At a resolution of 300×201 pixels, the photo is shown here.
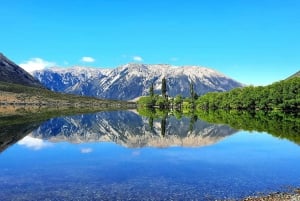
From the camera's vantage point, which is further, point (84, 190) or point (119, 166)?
point (119, 166)

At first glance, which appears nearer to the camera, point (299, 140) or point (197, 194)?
point (197, 194)

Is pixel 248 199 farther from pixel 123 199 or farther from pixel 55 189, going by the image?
pixel 55 189

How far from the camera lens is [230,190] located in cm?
4831

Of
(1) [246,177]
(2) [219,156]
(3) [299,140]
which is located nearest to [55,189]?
(1) [246,177]

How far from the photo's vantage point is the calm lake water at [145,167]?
1863 inches

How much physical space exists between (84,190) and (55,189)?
12.0 feet

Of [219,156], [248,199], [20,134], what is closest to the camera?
[248,199]

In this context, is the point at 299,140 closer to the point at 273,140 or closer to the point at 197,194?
the point at 273,140

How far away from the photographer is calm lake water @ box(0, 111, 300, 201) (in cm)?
4733

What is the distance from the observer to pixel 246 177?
5706 cm

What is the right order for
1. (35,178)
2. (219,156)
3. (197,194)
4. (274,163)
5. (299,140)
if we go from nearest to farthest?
(197,194), (35,178), (274,163), (219,156), (299,140)

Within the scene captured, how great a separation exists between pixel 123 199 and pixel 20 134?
80.4 meters

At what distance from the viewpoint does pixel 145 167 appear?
6562 centimetres

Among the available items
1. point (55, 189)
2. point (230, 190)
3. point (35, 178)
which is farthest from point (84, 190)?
point (230, 190)
